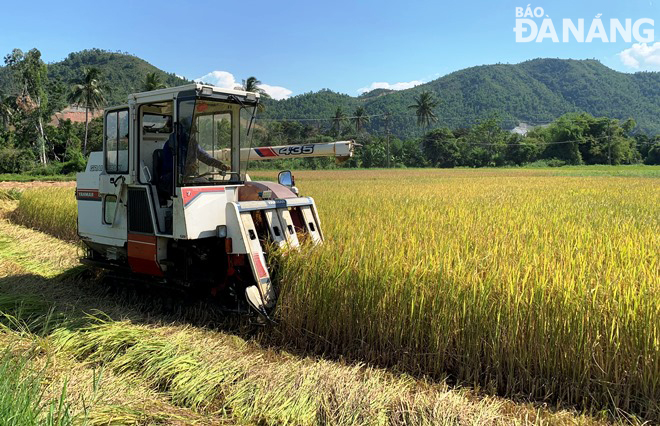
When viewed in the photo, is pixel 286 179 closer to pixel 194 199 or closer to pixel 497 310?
pixel 194 199

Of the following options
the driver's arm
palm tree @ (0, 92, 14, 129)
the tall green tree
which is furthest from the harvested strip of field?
palm tree @ (0, 92, 14, 129)

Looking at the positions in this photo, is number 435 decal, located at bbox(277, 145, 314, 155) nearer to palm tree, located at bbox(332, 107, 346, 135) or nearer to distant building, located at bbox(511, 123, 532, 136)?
palm tree, located at bbox(332, 107, 346, 135)

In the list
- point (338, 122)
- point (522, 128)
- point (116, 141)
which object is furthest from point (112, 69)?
point (116, 141)

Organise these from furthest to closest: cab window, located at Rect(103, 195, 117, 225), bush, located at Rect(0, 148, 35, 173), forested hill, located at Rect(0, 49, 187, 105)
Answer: forested hill, located at Rect(0, 49, 187, 105)
bush, located at Rect(0, 148, 35, 173)
cab window, located at Rect(103, 195, 117, 225)

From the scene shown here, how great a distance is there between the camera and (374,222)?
728 cm

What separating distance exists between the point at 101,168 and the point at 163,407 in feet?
14.4

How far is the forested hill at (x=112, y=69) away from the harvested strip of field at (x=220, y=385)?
11478cm

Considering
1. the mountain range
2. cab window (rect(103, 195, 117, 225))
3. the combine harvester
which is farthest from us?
the mountain range

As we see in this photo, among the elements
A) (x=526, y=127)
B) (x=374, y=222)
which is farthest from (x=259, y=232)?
(x=526, y=127)

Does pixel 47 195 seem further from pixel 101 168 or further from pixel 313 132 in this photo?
pixel 313 132

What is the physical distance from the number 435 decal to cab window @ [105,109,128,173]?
209 cm

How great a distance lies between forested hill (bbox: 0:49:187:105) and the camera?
12019 cm

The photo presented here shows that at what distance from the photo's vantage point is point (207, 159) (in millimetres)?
6133

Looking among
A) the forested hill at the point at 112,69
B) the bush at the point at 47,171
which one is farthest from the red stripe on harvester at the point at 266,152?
the forested hill at the point at 112,69
